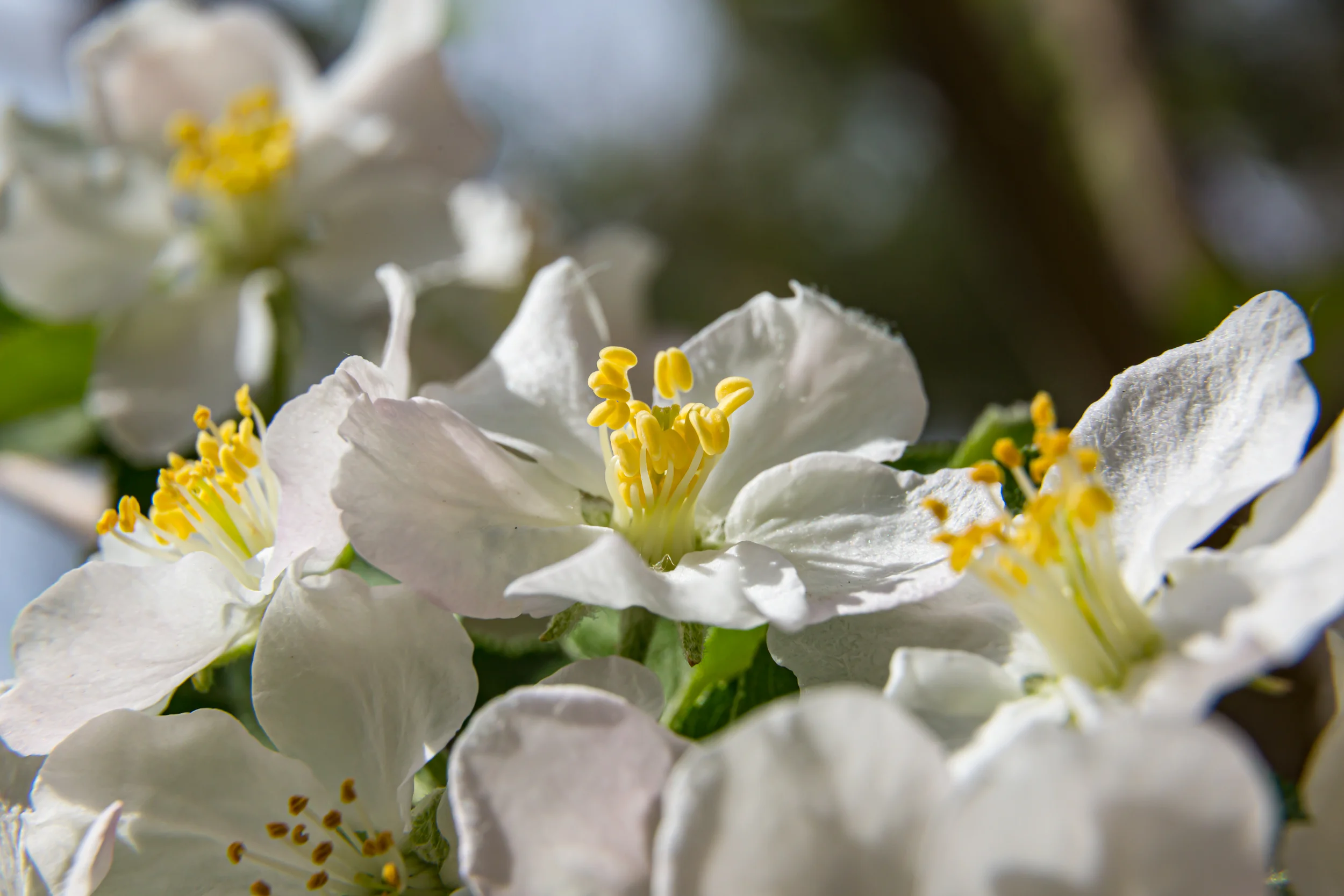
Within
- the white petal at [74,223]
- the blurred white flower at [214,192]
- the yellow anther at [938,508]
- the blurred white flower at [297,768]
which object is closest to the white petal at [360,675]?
the blurred white flower at [297,768]

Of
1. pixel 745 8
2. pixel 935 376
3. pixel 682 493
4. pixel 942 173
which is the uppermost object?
pixel 682 493

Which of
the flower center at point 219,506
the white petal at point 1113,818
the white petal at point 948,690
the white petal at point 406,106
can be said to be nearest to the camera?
the white petal at point 1113,818

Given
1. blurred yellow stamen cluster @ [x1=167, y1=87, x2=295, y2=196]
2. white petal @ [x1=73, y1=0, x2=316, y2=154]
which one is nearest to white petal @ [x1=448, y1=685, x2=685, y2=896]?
blurred yellow stamen cluster @ [x1=167, y1=87, x2=295, y2=196]

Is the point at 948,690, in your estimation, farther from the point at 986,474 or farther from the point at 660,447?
the point at 660,447

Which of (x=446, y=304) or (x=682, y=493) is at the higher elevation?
(x=682, y=493)

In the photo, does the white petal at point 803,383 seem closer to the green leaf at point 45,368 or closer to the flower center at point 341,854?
the flower center at point 341,854

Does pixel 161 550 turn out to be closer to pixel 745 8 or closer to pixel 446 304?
pixel 446 304

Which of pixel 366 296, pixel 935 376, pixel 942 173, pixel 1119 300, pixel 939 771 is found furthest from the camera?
pixel 935 376

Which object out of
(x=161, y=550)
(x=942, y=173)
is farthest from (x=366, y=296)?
(x=942, y=173)
